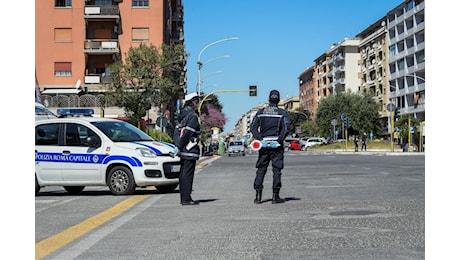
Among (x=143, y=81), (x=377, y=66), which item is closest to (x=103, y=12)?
(x=143, y=81)

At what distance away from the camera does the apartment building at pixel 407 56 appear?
8569 centimetres

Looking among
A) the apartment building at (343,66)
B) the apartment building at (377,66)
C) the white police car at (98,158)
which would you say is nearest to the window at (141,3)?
the white police car at (98,158)

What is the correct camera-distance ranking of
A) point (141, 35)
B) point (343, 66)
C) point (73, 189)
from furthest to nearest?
point (343, 66) → point (141, 35) → point (73, 189)

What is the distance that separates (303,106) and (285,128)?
14926cm

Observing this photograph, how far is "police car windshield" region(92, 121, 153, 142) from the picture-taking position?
45.1ft

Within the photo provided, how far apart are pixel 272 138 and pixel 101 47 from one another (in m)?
46.3

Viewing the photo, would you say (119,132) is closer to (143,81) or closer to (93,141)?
(93,141)

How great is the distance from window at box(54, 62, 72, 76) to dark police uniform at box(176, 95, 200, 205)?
4605 cm

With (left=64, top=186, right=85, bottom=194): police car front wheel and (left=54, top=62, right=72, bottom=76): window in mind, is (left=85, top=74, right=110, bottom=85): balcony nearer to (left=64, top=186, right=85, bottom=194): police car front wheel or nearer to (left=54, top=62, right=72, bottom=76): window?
(left=54, top=62, right=72, bottom=76): window

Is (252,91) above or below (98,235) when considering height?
above

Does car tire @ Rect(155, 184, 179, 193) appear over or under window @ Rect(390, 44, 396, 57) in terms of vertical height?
under

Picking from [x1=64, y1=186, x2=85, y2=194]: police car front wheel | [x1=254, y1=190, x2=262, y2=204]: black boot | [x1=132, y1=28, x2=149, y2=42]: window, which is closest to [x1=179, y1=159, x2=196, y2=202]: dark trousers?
[x1=254, y1=190, x2=262, y2=204]: black boot

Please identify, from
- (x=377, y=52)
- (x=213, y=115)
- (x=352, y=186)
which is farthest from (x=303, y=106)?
(x=352, y=186)

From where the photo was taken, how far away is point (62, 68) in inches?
2174
